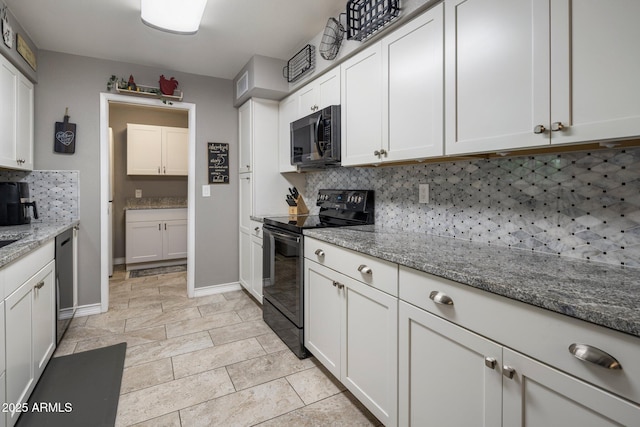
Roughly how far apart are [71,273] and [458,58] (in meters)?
3.19

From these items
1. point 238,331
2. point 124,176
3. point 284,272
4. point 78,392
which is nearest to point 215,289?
point 238,331

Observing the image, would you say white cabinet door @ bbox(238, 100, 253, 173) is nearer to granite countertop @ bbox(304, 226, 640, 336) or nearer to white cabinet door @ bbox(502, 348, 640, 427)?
granite countertop @ bbox(304, 226, 640, 336)

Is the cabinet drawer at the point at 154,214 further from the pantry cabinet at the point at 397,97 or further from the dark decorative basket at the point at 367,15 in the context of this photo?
the dark decorative basket at the point at 367,15

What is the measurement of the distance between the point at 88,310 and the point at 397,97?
327cm

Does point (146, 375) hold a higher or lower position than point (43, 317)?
lower

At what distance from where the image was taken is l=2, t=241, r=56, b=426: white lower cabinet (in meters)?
1.45

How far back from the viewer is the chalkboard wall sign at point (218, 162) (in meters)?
3.48

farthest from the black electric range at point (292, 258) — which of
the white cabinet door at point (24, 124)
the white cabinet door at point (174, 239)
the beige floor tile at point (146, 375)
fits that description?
the white cabinet door at point (174, 239)

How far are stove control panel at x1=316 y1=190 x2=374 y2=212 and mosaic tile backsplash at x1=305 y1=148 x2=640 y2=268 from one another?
35 centimetres

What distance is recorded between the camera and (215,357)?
2229 millimetres

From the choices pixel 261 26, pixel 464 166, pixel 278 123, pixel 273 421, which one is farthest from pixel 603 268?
pixel 278 123

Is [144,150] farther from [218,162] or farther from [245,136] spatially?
[245,136]

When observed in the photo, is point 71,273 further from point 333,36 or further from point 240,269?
point 333,36

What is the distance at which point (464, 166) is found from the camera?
1731 mm
